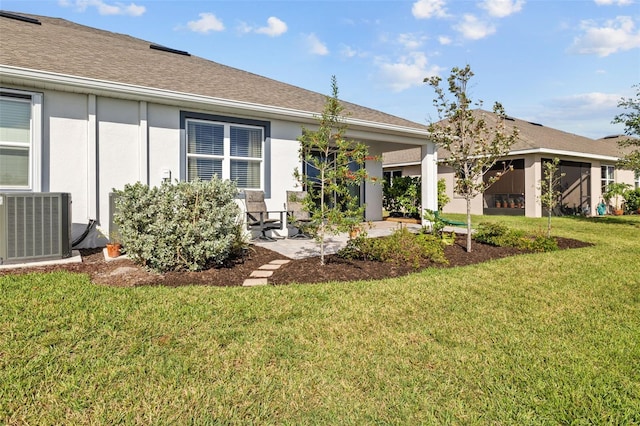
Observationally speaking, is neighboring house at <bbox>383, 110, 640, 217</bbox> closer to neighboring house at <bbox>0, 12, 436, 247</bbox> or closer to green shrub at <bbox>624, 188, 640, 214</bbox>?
green shrub at <bbox>624, 188, 640, 214</bbox>

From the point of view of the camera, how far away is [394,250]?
233 inches

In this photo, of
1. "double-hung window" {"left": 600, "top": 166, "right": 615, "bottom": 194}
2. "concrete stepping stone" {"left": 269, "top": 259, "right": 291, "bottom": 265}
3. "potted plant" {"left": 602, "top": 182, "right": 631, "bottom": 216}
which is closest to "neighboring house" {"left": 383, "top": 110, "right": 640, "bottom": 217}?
"double-hung window" {"left": 600, "top": 166, "right": 615, "bottom": 194}

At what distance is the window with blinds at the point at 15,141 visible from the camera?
5949mm

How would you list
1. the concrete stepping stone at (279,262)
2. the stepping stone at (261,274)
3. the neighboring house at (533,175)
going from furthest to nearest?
1. the neighboring house at (533,175)
2. the concrete stepping stone at (279,262)
3. the stepping stone at (261,274)

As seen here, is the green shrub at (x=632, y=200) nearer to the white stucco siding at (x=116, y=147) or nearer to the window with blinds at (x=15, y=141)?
the white stucco siding at (x=116, y=147)

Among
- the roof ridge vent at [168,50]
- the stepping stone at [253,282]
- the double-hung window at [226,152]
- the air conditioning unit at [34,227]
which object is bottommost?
the stepping stone at [253,282]

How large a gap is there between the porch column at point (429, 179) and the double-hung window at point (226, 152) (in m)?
5.35

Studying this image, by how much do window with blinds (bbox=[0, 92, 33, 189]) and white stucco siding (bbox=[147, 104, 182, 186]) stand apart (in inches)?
74.3

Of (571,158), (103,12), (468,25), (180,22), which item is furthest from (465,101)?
(571,158)

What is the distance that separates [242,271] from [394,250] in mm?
2489

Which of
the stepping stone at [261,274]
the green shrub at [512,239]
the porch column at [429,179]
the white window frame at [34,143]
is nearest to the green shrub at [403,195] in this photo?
the porch column at [429,179]

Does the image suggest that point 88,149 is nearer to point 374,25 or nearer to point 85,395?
point 85,395

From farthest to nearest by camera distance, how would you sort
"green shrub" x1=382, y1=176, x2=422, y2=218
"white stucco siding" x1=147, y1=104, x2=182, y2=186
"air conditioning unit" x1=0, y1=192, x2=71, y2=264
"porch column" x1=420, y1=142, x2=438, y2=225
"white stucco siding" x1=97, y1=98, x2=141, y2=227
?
1. "green shrub" x1=382, y1=176, x2=422, y2=218
2. "porch column" x1=420, y1=142, x2=438, y2=225
3. "white stucco siding" x1=147, y1=104, x2=182, y2=186
4. "white stucco siding" x1=97, y1=98, x2=141, y2=227
5. "air conditioning unit" x1=0, y1=192, x2=71, y2=264

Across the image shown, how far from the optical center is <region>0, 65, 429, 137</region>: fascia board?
5672 mm
